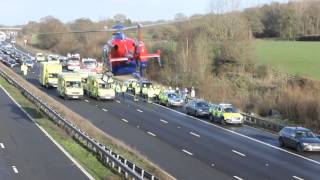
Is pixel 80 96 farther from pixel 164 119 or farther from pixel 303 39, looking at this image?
pixel 303 39

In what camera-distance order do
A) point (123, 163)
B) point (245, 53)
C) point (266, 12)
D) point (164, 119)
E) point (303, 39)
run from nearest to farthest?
point (123, 163) → point (164, 119) → point (245, 53) → point (303, 39) → point (266, 12)

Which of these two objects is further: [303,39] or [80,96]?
[303,39]

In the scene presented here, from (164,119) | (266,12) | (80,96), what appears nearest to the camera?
(164,119)

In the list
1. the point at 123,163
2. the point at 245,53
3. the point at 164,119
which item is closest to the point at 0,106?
the point at 164,119

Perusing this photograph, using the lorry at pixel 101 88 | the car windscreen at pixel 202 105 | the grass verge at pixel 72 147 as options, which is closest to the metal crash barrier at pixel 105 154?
the grass verge at pixel 72 147

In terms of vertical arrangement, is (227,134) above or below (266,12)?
below

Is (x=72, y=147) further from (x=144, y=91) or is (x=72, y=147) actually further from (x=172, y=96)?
(x=144, y=91)

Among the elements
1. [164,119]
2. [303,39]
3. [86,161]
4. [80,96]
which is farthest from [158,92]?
[303,39]
